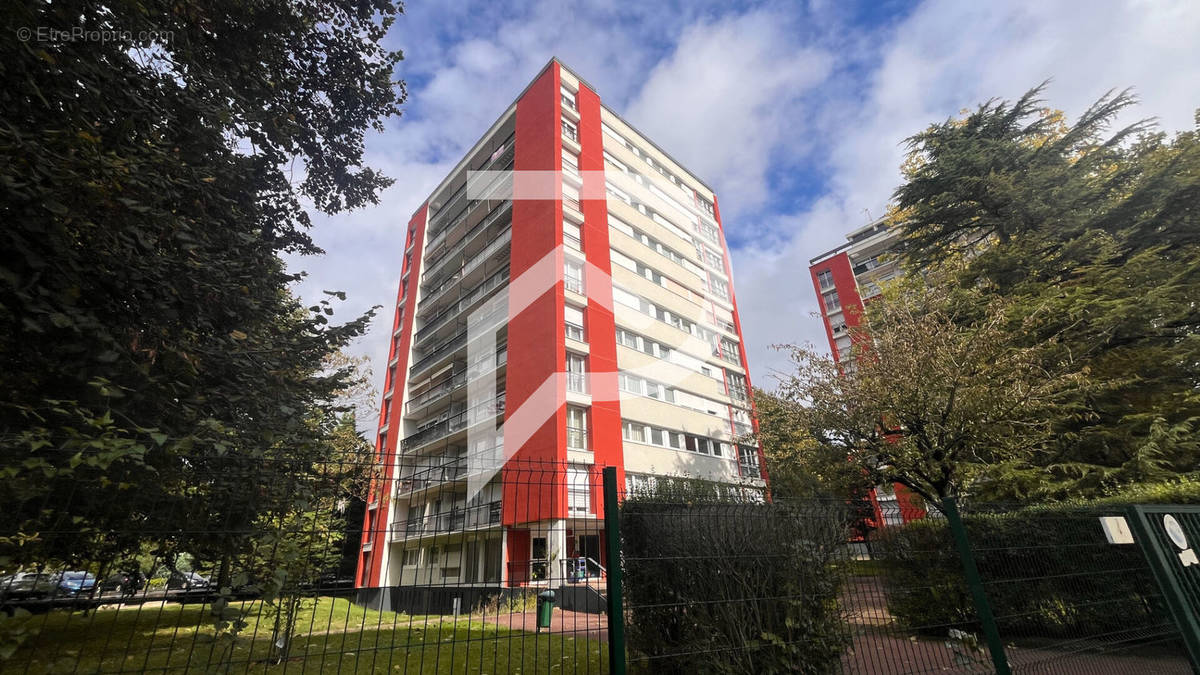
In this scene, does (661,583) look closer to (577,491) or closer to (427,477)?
(577,491)

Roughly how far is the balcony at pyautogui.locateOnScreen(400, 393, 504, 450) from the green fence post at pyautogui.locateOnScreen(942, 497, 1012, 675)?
64.7 feet

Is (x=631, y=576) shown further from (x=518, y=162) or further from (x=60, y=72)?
(x=518, y=162)

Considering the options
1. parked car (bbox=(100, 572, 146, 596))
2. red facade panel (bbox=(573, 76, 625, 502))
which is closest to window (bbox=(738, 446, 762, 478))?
red facade panel (bbox=(573, 76, 625, 502))

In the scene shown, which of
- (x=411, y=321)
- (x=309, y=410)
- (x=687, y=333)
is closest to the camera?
(x=309, y=410)

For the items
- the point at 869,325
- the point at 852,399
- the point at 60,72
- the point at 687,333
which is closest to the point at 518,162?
the point at 687,333

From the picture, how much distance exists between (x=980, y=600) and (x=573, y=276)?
2046 cm

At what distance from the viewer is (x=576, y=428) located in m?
20.3

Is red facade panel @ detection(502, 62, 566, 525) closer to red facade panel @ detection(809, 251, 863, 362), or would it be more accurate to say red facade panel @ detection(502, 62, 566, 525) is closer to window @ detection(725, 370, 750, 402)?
window @ detection(725, 370, 750, 402)

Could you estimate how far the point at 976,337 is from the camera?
1008cm

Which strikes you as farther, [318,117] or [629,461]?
[629,461]

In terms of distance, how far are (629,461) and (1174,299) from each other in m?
17.2

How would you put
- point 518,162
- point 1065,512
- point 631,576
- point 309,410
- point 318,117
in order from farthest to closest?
point 518,162 → point 318,117 → point 309,410 → point 1065,512 → point 631,576

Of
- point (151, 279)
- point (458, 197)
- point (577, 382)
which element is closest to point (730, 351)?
point (577, 382)

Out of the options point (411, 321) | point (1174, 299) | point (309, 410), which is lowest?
point (309, 410)
